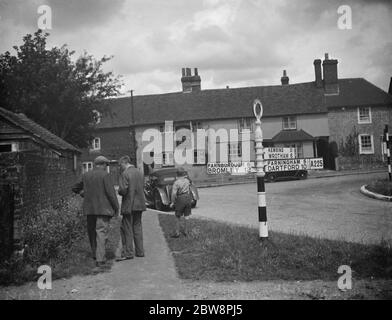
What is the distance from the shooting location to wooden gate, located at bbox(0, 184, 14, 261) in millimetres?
6305

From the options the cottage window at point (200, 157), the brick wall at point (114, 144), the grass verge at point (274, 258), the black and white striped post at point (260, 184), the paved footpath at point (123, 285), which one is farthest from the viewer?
the brick wall at point (114, 144)

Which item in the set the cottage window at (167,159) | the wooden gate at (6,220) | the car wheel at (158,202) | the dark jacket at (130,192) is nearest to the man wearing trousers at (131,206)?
the dark jacket at (130,192)

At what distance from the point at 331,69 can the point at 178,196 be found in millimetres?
35288

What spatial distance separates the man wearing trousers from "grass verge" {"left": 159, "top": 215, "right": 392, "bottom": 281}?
785 millimetres

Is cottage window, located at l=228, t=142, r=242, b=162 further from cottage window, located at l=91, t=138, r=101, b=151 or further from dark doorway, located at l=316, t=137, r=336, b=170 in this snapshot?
cottage window, located at l=91, t=138, r=101, b=151

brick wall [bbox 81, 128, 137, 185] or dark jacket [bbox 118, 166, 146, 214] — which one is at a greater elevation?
brick wall [bbox 81, 128, 137, 185]

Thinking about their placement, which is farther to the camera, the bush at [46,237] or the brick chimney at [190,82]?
the brick chimney at [190,82]

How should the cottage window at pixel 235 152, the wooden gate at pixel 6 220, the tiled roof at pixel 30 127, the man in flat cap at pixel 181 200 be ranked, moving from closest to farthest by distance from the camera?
the wooden gate at pixel 6 220, the tiled roof at pixel 30 127, the man in flat cap at pixel 181 200, the cottage window at pixel 235 152

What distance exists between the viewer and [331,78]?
40.2 meters

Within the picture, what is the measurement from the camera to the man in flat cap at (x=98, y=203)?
673cm

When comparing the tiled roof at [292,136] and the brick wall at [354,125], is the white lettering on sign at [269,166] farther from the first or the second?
the brick wall at [354,125]

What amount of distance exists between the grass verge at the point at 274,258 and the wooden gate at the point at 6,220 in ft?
9.04

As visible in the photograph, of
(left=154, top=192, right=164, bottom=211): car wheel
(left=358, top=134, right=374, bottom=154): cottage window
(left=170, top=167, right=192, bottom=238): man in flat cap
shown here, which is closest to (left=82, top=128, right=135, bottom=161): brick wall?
(left=358, top=134, right=374, bottom=154): cottage window
